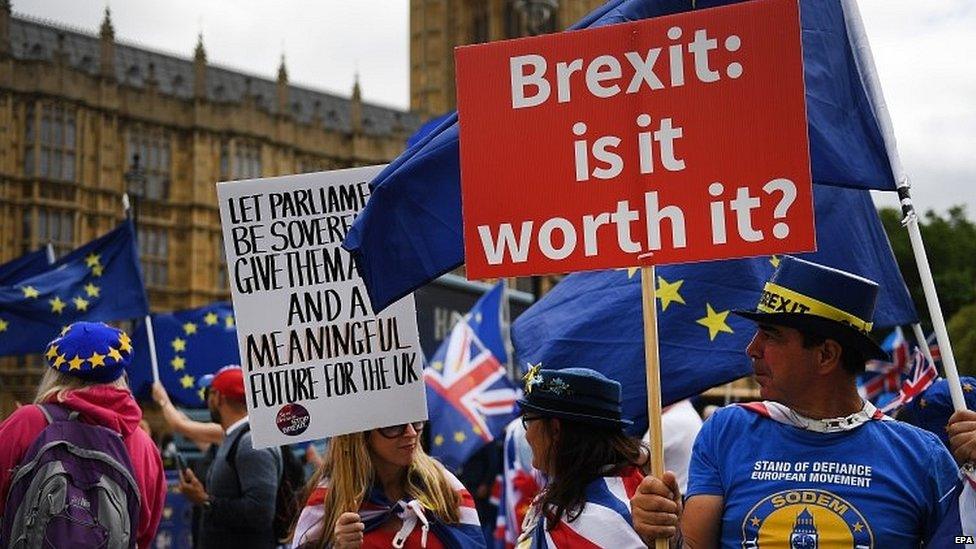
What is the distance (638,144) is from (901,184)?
2.25 ft

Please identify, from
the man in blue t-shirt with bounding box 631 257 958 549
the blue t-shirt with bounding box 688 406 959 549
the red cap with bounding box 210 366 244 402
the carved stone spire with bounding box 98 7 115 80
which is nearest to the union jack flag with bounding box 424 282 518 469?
the red cap with bounding box 210 366 244 402

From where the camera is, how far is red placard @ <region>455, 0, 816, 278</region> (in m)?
2.71

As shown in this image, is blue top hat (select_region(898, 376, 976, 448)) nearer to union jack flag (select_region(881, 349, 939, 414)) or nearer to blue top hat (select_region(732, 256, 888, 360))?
union jack flag (select_region(881, 349, 939, 414))

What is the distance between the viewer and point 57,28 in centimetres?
4319

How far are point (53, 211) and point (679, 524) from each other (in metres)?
38.0

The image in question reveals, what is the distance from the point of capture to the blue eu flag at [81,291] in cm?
994

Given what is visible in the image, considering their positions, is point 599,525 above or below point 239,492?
above

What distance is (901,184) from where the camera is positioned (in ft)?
9.71

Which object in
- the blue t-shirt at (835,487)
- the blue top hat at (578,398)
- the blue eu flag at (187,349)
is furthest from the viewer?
the blue eu flag at (187,349)

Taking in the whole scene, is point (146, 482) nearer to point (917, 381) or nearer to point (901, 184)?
point (901, 184)

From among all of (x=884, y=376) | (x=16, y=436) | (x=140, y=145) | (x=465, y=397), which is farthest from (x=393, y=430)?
(x=140, y=145)

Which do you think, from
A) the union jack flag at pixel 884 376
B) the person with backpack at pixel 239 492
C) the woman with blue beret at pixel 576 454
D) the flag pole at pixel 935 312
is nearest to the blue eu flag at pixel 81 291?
the person with backpack at pixel 239 492

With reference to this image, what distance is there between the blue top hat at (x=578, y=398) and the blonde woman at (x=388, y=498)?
0.67 metres

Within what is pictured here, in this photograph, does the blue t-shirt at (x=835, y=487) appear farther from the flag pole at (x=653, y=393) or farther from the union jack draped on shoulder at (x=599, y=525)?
the union jack draped on shoulder at (x=599, y=525)
